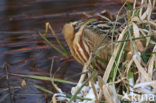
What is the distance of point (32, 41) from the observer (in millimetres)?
1696

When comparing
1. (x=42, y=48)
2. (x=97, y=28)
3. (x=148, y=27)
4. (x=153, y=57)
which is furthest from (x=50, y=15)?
(x=153, y=57)

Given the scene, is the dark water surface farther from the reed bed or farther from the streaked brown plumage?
the reed bed

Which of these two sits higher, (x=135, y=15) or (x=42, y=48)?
(x=135, y=15)

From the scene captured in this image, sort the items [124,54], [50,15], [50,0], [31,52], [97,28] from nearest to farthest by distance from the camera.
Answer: [124,54]
[97,28]
[31,52]
[50,15]
[50,0]

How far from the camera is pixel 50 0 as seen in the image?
7.55 ft

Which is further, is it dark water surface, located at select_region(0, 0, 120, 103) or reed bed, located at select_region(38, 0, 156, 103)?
dark water surface, located at select_region(0, 0, 120, 103)

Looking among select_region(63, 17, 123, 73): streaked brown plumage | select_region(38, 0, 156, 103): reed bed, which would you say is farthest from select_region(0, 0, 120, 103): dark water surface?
select_region(38, 0, 156, 103): reed bed

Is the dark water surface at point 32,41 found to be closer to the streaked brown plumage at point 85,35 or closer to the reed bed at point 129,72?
the streaked brown plumage at point 85,35

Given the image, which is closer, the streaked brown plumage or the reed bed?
the reed bed

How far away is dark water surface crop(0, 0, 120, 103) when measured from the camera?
1239 millimetres

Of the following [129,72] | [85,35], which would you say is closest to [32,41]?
[85,35]

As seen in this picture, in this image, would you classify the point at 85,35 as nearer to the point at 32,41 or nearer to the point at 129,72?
the point at 129,72

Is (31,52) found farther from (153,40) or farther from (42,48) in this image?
(153,40)

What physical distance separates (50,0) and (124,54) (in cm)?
132
